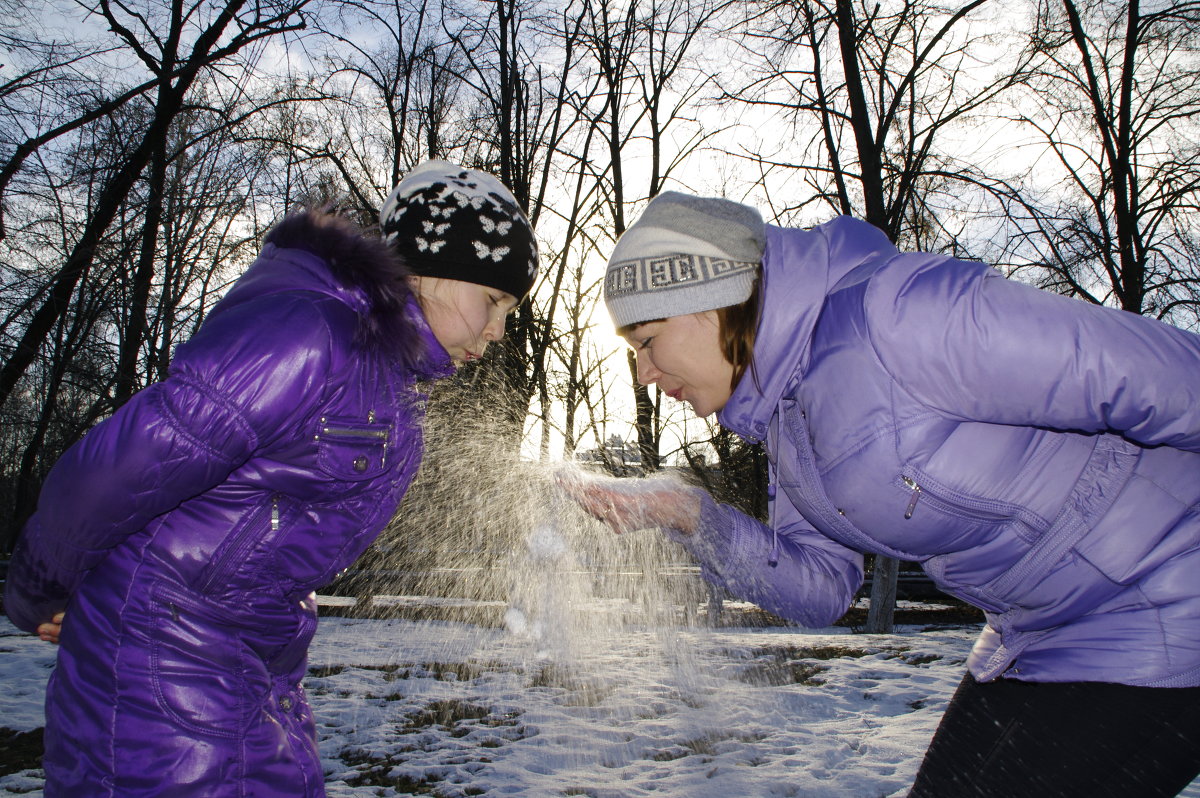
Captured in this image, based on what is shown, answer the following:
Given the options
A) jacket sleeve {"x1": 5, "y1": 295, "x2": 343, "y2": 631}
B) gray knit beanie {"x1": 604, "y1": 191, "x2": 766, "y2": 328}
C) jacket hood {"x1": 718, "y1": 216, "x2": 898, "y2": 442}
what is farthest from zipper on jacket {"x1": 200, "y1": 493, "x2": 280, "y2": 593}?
jacket hood {"x1": 718, "y1": 216, "x2": 898, "y2": 442}

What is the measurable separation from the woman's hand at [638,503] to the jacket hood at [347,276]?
2.20ft

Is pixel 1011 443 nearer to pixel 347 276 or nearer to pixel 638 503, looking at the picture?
pixel 638 503

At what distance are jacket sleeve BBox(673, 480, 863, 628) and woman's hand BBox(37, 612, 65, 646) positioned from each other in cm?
150

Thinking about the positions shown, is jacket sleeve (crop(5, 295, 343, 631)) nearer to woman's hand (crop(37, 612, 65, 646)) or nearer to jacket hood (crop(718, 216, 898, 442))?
woman's hand (crop(37, 612, 65, 646))

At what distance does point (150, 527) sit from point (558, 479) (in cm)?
110

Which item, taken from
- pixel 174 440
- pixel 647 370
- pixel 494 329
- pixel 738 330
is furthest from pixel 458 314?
pixel 174 440

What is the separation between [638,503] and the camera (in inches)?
88.1

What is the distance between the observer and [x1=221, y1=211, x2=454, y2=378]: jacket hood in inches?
66.3

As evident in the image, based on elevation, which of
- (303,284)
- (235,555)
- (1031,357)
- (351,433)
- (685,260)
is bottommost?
(235,555)

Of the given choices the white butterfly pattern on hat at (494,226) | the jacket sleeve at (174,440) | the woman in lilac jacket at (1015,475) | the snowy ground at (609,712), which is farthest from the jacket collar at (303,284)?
the snowy ground at (609,712)

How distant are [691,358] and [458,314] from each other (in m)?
0.64

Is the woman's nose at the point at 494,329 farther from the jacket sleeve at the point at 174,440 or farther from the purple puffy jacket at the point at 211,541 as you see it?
the jacket sleeve at the point at 174,440

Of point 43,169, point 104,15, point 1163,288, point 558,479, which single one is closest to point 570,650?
point 558,479

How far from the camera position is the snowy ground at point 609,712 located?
3.96m
